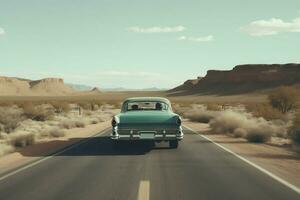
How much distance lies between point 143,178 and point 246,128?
1584 centimetres

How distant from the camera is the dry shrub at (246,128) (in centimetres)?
2308

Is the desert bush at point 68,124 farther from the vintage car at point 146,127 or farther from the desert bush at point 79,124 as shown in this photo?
the vintage car at point 146,127

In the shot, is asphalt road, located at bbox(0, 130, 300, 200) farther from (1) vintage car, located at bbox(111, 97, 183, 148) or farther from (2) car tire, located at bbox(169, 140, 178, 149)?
(2) car tire, located at bbox(169, 140, 178, 149)

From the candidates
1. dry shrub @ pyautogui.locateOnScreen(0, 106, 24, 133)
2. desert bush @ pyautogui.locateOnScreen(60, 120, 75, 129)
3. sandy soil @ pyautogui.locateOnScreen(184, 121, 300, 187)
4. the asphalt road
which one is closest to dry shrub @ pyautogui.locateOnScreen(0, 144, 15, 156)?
the asphalt road

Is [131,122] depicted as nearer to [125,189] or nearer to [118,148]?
[118,148]

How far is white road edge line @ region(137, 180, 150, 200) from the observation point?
352 inches

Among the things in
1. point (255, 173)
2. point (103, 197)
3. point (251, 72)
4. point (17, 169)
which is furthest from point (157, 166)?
point (251, 72)

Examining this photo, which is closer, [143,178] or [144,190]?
[144,190]

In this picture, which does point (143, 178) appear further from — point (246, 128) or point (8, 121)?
point (8, 121)

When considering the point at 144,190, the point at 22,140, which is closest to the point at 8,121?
the point at 22,140

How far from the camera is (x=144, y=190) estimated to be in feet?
31.6

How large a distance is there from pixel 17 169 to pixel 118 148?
5.05 m

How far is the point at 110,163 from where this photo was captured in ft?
45.6

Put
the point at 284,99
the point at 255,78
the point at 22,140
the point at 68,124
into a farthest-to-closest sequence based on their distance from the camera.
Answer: the point at 255,78 < the point at 284,99 < the point at 68,124 < the point at 22,140
